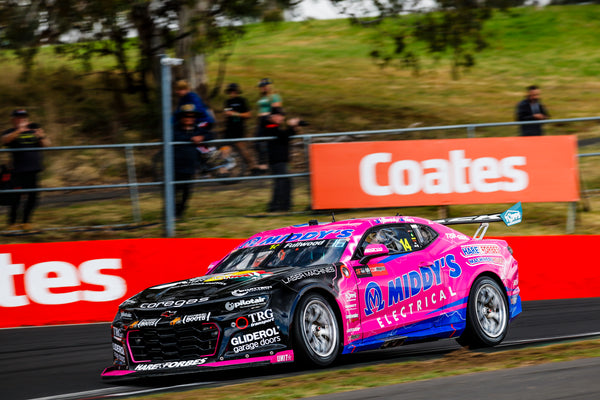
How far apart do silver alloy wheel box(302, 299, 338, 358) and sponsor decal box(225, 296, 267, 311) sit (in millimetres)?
380

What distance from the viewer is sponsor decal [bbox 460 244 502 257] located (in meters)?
9.07

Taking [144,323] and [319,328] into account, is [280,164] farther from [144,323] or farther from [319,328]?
[144,323]

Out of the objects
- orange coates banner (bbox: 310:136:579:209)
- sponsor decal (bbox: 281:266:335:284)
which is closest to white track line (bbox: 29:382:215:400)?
sponsor decal (bbox: 281:266:335:284)

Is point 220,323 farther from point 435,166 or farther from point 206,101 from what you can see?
point 206,101

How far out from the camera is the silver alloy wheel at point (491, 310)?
898cm

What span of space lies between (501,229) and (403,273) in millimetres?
7788

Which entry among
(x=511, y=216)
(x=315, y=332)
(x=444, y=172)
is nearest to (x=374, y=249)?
(x=315, y=332)

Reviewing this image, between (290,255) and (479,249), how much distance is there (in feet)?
7.22

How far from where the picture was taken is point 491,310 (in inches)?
360

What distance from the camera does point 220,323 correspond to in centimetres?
702

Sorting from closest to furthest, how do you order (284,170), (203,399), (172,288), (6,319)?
1. (203,399)
2. (172,288)
3. (6,319)
4. (284,170)

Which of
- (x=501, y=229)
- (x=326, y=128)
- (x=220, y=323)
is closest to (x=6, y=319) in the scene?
(x=220, y=323)

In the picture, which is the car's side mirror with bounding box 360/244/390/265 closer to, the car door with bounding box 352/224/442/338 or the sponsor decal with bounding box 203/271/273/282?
the car door with bounding box 352/224/442/338

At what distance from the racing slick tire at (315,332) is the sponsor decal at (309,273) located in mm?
173
